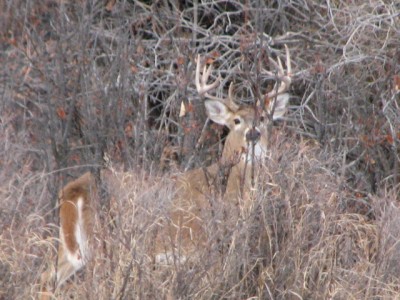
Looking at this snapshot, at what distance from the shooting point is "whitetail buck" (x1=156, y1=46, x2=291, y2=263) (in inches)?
260

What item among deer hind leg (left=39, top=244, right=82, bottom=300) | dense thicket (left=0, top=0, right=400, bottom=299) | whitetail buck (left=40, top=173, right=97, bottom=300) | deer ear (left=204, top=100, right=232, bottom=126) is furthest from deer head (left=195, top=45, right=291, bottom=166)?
deer hind leg (left=39, top=244, right=82, bottom=300)

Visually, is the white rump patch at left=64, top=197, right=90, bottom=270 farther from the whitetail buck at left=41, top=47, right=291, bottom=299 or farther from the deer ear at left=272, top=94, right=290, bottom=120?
the deer ear at left=272, top=94, right=290, bottom=120

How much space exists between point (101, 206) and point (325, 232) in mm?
1384

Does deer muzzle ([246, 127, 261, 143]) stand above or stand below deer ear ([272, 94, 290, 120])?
above

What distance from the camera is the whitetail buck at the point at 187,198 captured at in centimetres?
670

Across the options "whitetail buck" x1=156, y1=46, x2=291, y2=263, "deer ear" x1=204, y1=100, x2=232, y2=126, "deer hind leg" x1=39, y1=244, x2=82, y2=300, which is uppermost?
"whitetail buck" x1=156, y1=46, x2=291, y2=263

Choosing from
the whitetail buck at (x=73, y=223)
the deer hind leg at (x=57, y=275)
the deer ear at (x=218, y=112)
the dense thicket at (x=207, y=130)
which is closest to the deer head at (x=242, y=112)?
the deer ear at (x=218, y=112)

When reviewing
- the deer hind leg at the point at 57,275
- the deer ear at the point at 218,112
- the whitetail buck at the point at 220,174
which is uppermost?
the whitetail buck at the point at 220,174

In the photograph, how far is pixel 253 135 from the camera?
309 inches

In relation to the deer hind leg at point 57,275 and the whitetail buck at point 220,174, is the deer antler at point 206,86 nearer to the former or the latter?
the whitetail buck at point 220,174

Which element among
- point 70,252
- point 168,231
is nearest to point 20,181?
point 70,252

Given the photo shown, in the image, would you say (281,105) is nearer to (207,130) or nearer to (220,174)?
(207,130)

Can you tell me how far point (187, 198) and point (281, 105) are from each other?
1.93 meters

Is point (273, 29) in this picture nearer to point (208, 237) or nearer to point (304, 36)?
point (304, 36)
